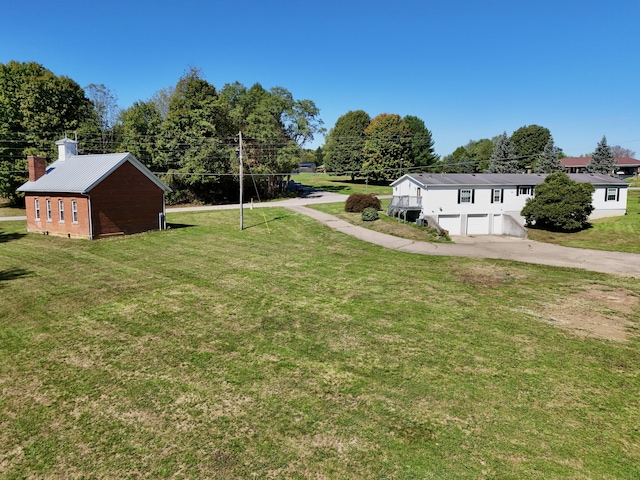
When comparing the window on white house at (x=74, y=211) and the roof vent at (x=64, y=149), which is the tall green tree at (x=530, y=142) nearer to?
the roof vent at (x=64, y=149)

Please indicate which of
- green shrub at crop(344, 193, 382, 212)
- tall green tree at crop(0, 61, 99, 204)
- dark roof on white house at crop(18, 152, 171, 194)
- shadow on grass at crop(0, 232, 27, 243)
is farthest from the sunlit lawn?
green shrub at crop(344, 193, 382, 212)

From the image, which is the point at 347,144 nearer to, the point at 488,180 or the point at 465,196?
the point at 488,180

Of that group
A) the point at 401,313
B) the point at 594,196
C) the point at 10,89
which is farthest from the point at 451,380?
the point at 10,89

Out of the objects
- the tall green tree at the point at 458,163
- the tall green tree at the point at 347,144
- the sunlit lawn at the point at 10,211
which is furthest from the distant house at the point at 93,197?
the tall green tree at the point at 458,163

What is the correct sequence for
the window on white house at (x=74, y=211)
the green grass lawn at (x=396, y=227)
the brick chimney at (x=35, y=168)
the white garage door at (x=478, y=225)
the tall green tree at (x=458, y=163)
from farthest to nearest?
the tall green tree at (x=458, y=163) → the white garage door at (x=478, y=225) → the brick chimney at (x=35, y=168) → the green grass lawn at (x=396, y=227) → the window on white house at (x=74, y=211)

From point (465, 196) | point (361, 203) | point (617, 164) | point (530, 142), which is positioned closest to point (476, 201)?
point (465, 196)

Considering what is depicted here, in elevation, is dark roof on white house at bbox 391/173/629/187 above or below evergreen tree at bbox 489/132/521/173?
below

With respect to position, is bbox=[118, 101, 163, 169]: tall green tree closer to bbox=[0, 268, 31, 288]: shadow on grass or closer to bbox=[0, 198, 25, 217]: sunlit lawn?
bbox=[0, 198, 25, 217]: sunlit lawn
